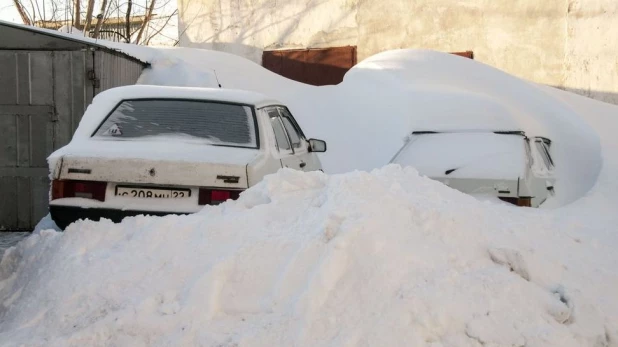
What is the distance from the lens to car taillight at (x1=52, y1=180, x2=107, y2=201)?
5527 millimetres

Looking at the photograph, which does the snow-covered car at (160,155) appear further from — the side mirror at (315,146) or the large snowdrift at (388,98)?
the large snowdrift at (388,98)

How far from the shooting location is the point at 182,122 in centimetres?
622

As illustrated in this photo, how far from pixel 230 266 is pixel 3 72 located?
5.99 m

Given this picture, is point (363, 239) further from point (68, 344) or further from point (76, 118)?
point (76, 118)

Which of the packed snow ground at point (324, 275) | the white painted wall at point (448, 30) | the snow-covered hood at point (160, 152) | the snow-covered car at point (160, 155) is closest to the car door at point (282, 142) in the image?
the snow-covered car at point (160, 155)

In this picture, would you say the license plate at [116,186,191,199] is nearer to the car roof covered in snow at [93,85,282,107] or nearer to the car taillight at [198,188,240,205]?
the car taillight at [198,188,240,205]

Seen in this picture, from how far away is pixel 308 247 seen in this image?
13.7 feet

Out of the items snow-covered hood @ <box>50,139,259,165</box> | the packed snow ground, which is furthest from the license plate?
the packed snow ground

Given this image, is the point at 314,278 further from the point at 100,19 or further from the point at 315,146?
the point at 100,19

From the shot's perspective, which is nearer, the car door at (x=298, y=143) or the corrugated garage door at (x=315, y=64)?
the car door at (x=298, y=143)

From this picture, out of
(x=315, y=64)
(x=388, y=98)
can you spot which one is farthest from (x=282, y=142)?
(x=315, y=64)

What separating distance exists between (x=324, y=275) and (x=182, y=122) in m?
2.69

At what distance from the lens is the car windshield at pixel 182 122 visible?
6.08m

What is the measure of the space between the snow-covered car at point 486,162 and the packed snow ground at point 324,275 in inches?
68.1
